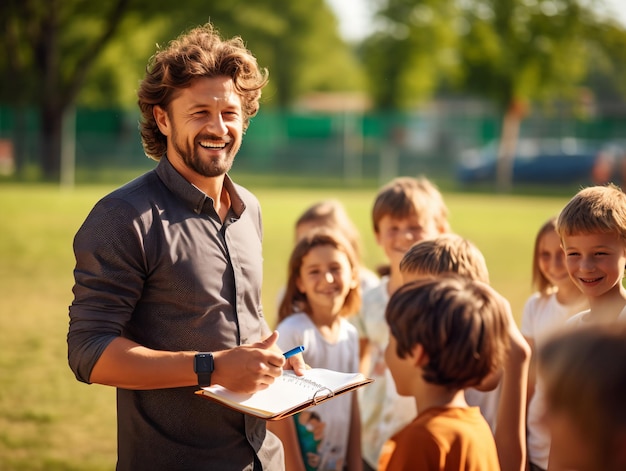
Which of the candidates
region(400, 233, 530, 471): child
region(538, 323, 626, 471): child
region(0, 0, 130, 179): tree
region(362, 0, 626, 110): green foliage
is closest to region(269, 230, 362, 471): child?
region(400, 233, 530, 471): child

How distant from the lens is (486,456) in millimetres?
2680

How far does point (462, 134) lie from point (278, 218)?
68.1ft

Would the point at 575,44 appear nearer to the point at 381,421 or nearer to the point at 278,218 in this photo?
the point at 278,218

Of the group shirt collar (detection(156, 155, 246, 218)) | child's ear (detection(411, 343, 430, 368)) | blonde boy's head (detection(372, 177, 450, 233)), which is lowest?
child's ear (detection(411, 343, 430, 368))

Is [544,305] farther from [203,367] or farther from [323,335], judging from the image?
[203,367]

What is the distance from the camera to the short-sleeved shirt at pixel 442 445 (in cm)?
255

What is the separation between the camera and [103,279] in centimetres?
277

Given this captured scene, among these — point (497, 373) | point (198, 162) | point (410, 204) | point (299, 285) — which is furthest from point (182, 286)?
point (410, 204)

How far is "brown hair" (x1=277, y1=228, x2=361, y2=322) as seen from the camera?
449cm

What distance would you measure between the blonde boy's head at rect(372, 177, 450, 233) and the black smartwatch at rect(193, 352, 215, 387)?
2.37 m

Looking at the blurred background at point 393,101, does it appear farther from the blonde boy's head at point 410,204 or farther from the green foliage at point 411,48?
the blonde boy's head at point 410,204

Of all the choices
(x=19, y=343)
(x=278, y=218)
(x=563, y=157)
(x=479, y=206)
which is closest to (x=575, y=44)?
(x=563, y=157)

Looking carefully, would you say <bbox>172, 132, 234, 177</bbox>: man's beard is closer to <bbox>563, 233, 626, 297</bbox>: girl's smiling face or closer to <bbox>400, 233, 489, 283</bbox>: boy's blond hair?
<bbox>400, 233, 489, 283</bbox>: boy's blond hair

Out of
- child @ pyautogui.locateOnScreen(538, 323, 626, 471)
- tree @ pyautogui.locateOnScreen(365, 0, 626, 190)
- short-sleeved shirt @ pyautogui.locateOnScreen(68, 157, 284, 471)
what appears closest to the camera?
child @ pyautogui.locateOnScreen(538, 323, 626, 471)
